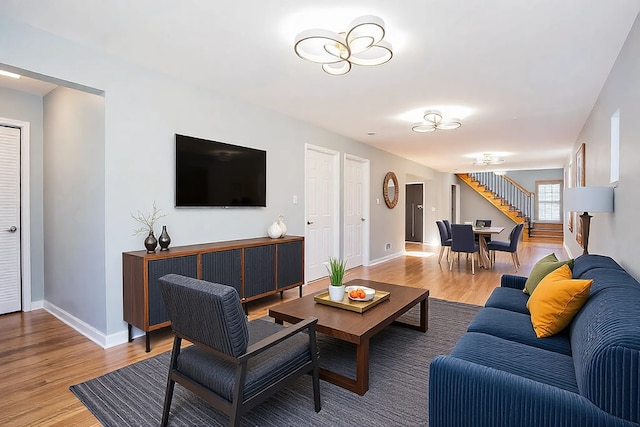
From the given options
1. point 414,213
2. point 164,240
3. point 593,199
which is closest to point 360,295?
point 164,240

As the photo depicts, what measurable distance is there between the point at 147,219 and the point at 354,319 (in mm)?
2030

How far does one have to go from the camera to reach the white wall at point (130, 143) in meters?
2.55

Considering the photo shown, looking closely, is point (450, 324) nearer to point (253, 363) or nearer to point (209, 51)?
point (253, 363)

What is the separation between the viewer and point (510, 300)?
2.61 m

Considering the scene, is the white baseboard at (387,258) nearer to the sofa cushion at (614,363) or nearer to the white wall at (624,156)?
the white wall at (624,156)

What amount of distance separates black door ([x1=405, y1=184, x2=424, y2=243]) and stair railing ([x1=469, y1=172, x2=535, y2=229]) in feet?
9.68

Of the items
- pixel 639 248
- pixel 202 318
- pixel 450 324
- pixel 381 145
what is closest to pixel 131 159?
pixel 202 318

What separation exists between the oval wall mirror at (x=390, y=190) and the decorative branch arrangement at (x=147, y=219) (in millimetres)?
4875

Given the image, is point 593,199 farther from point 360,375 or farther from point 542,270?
point 360,375

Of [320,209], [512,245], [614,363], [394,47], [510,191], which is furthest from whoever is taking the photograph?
[510,191]

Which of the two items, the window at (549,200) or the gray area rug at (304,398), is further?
the window at (549,200)

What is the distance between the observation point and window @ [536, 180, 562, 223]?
11.7 metres

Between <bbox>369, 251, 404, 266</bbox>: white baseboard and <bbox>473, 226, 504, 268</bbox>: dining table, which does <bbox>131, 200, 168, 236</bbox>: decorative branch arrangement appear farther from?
<bbox>473, 226, 504, 268</bbox>: dining table

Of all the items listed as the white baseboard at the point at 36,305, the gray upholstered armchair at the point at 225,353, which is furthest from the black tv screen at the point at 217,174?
the white baseboard at the point at 36,305
